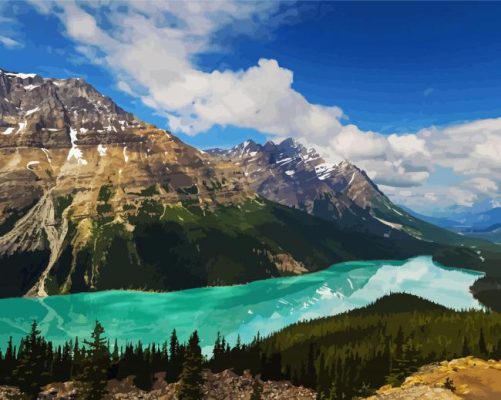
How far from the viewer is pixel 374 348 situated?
114 m

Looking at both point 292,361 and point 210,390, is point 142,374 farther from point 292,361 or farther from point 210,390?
point 292,361

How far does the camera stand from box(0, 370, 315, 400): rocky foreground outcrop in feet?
285

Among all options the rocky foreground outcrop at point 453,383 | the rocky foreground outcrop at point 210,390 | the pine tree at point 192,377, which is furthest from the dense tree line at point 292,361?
the rocky foreground outcrop at point 453,383

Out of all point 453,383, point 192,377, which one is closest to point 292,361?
point 192,377

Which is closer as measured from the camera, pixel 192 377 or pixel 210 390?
pixel 192 377

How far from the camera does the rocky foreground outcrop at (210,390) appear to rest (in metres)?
86.8

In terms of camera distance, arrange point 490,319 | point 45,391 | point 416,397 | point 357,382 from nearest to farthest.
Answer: point 416,397, point 357,382, point 45,391, point 490,319

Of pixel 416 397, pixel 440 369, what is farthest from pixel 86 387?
pixel 440 369

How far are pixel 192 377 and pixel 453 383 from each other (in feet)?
143

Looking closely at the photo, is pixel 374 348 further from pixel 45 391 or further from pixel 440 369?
pixel 45 391

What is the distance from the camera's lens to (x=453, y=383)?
2618 inches

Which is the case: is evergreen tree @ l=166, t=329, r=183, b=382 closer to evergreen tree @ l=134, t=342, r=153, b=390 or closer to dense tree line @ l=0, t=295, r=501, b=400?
dense tree line @ l=0, t=295, r=501, b=400

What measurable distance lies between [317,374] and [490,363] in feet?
109

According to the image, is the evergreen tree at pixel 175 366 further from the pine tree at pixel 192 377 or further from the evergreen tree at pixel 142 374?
the pine tree at pixel 192 377
